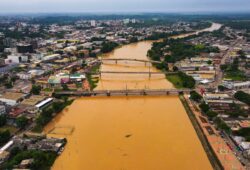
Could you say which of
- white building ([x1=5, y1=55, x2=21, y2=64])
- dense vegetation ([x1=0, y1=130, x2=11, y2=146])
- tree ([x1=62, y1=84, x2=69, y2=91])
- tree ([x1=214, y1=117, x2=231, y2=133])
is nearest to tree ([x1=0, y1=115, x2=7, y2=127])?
dense vegetation ([x1=0, y1=130, x2=11, y2=146])

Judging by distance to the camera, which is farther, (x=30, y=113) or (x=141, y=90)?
(x=141, y=90)

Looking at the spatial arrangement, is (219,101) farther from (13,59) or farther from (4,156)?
(13,59)

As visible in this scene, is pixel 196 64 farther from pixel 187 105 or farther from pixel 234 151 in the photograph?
pixel 234 151

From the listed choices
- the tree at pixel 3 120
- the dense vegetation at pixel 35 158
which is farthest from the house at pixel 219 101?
the tree at pixel 3 120

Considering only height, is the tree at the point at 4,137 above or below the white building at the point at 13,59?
Answer: below

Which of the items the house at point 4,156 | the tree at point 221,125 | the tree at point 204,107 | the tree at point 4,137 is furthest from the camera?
the tree at point 204,107

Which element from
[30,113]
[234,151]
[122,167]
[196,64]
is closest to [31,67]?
[30,113]

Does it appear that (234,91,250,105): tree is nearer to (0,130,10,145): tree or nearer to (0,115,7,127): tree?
(0,130,10,145): tree

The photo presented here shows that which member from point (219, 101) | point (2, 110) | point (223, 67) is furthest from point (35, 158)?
point (223, 67)

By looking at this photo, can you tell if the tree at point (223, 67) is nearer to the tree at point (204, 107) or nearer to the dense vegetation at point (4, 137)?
the tree at point (204, 107)
